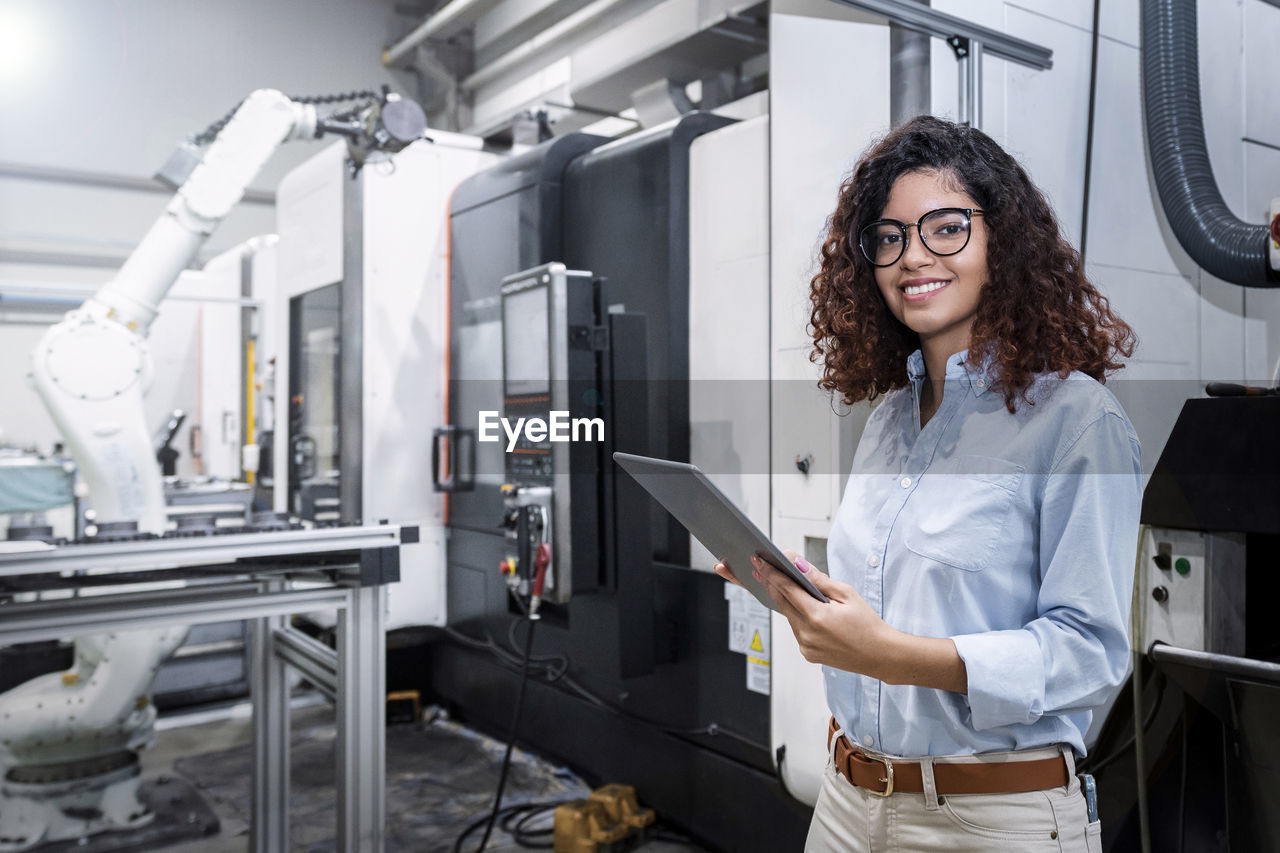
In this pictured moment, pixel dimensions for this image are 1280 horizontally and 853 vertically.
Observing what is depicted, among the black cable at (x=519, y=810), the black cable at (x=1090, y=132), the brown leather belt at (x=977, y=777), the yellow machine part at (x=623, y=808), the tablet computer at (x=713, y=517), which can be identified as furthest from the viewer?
the black cable at (x=519, y=810)

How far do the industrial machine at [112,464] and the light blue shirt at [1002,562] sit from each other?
2.01 metres

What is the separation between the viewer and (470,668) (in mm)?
3250

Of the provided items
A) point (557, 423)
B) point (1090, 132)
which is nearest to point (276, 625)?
point (557, 423)

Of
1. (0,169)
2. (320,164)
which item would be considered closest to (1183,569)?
(320,164)

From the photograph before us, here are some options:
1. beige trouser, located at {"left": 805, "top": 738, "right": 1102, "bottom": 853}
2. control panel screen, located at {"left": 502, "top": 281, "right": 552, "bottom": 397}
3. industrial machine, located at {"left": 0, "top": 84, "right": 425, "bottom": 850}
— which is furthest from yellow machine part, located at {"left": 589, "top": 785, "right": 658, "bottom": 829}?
beige trouser, located at {"left": 805, "top": 738, "right": 1102, "bottom": 853}

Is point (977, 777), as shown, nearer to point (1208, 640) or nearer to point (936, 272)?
point (936, 272)

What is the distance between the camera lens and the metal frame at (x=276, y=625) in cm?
162

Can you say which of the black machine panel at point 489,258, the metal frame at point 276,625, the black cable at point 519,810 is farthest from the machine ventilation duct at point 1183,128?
the black cable at point 519,810

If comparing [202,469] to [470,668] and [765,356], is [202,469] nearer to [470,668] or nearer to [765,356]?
[470,668]

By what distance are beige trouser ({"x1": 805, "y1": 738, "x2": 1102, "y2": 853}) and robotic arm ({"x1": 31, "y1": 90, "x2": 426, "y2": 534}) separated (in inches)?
85.5

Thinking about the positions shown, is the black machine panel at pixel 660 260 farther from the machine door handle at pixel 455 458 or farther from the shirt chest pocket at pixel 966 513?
the shirt chest pocket at pixel 966 513

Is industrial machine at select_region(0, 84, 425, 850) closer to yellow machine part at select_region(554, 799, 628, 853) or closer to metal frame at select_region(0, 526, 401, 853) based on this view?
metal frame at select_region(0, 526, 401, 853)

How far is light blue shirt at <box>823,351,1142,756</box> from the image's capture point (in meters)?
0.81

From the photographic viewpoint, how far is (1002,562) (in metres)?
0.87
